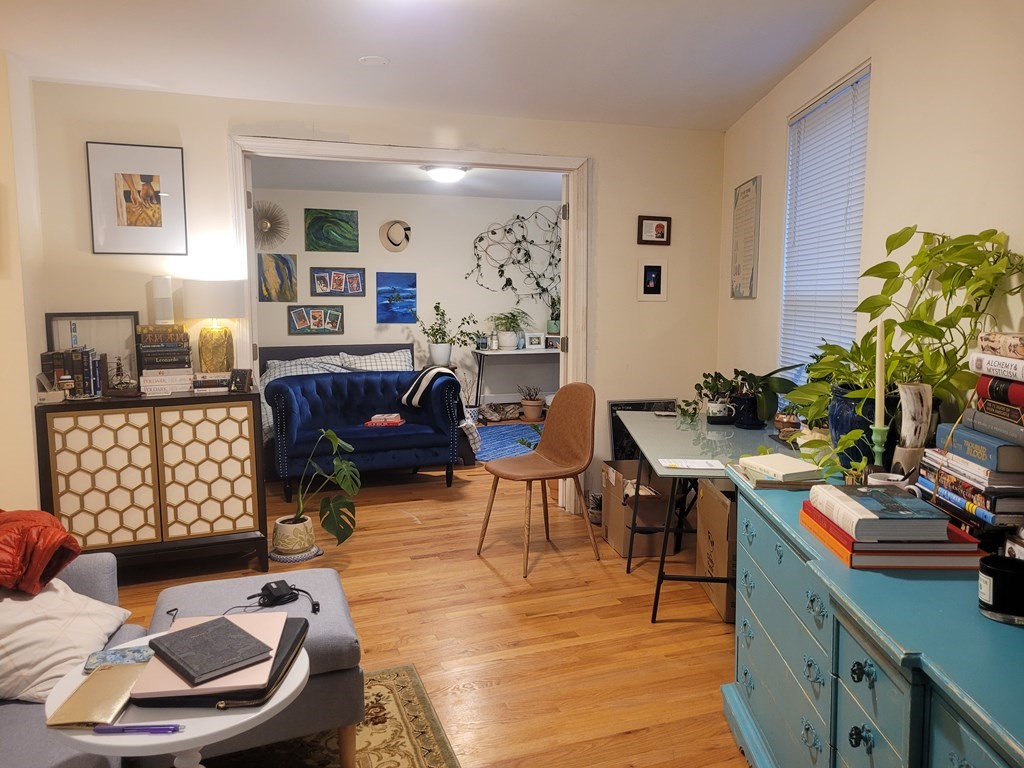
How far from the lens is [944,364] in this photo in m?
1.91

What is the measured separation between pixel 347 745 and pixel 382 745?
0.21 metres

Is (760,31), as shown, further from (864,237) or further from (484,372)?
(484,372)

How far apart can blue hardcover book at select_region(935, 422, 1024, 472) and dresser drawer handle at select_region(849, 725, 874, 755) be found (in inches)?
23.0

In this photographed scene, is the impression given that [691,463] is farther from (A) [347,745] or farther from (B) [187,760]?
(B) [187,760]

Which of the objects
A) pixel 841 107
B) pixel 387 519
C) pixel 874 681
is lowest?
pixel 387 519

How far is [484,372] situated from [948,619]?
673cm

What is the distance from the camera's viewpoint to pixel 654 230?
13.9ft

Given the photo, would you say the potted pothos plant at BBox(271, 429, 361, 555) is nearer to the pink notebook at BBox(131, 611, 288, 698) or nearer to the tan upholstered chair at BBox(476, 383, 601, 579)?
the tan upholstered chair at BBox(476, 383, 601, 579)

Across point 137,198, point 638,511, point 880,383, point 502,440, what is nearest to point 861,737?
point 880,383

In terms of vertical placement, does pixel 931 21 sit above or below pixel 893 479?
above

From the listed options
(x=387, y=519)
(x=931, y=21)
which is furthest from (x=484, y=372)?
(x=931, y=21)

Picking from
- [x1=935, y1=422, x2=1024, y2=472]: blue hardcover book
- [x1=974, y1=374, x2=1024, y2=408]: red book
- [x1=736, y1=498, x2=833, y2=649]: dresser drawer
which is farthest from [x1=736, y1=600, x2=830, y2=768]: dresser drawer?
[x1=974, y1=374, x2=1024, y2=408]: red book

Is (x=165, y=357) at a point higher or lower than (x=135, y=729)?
higher

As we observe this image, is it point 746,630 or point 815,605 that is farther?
point 746,630
